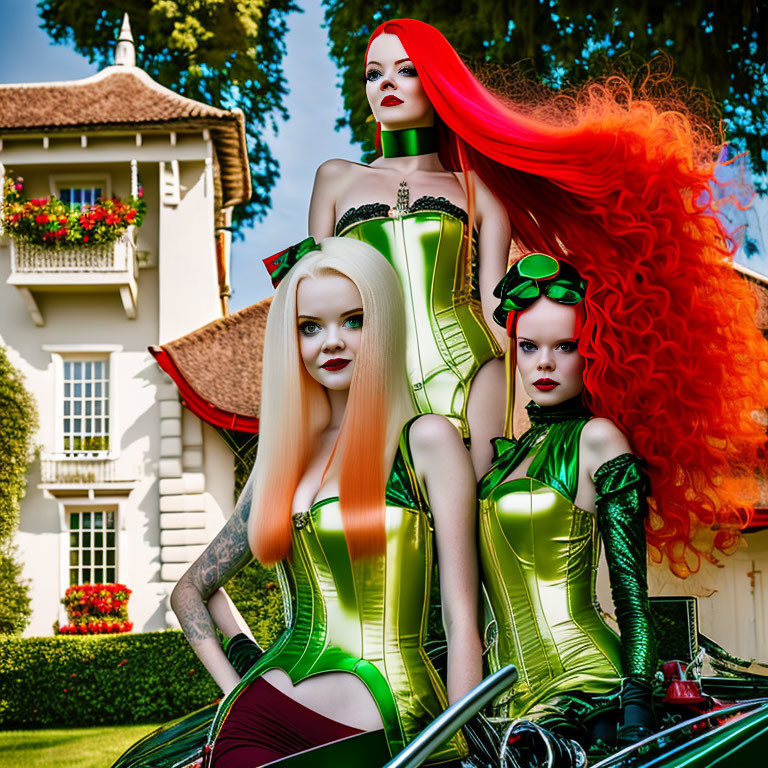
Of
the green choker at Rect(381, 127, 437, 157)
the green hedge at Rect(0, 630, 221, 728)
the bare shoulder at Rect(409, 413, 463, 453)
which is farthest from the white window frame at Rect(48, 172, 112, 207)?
the bare shoulder at Rect(409, 413, 463, 453)

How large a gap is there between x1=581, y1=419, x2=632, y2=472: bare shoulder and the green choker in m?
1.13

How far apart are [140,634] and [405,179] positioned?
10.7m

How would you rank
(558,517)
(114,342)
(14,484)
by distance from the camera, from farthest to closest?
1. (114,342)
2. (14,484)
3. (558,517)

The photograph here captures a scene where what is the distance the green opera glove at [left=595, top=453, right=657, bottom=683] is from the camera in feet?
6.28

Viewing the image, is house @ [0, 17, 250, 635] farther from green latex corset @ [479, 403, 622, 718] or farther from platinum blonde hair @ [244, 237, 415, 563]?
green latex corset @ [479, 403, 622, 718]

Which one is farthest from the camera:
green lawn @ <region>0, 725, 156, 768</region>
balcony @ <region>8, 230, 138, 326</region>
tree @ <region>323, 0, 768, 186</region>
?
balcony @ <region>8, 230, 138, 326</region>

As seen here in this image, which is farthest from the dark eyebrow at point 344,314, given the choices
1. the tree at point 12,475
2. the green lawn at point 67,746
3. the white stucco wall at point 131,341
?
the tree at point 12,475

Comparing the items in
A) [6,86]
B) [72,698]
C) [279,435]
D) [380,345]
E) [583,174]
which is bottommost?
[72,698]

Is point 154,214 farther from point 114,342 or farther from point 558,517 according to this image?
point 558,517

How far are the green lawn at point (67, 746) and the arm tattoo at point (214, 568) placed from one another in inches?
301

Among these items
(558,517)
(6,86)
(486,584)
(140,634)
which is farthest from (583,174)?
(6,86)

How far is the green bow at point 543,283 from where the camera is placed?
219cm

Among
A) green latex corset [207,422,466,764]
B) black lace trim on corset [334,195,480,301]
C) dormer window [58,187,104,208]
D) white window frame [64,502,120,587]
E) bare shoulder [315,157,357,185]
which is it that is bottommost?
white window frame [64,502,120,587]

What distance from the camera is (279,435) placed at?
2197 millimetres
